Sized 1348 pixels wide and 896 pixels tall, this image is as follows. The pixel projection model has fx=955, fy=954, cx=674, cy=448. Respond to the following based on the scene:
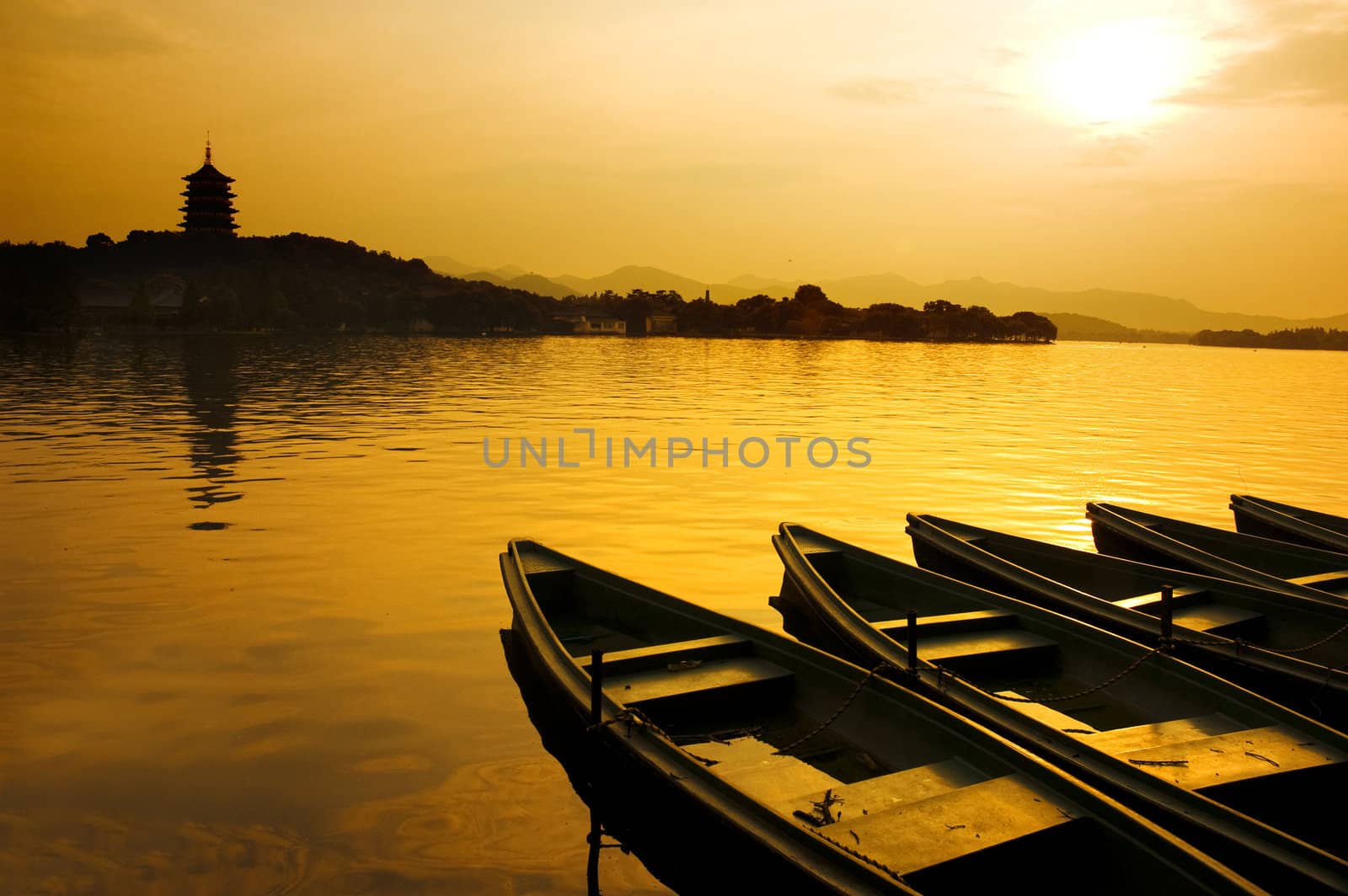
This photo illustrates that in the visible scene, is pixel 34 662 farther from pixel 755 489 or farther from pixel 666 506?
pixel 755 489

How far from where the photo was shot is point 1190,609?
886 cm

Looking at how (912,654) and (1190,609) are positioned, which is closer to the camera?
(912,654)

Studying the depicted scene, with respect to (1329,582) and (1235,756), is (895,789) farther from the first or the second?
(1329,582)

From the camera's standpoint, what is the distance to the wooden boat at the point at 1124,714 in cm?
482

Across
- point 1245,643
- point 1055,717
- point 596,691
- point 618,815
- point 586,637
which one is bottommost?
point 618,815

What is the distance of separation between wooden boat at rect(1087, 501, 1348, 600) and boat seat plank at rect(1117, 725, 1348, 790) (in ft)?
11.7

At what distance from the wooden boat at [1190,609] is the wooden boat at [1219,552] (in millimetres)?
480

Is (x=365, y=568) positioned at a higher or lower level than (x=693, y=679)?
lower

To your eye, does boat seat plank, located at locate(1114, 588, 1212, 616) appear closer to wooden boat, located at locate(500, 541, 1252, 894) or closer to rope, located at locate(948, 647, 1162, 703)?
rope, located at locate(948, 647, 1162, 703)

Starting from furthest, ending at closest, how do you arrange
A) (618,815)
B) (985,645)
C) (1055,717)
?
(985,645) → (1055,717) → (618,815)

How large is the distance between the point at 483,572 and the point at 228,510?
20.0 ft

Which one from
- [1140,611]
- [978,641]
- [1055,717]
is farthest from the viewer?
[1140,611]

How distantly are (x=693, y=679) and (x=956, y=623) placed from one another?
2.55m

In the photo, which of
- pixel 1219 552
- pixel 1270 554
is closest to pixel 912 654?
pixel 1270 554
